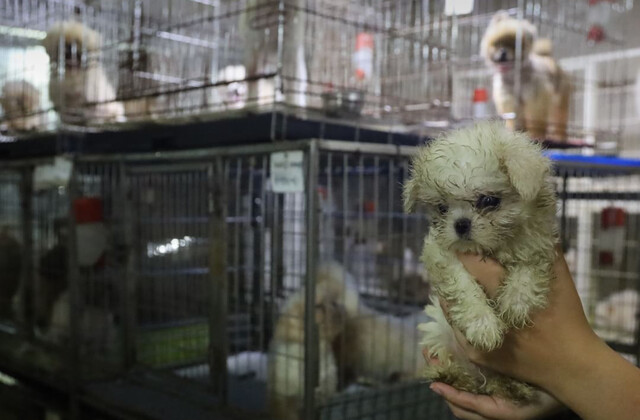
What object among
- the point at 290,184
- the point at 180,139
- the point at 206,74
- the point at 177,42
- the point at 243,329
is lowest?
the point at 243,329

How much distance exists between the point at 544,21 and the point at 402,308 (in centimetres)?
141

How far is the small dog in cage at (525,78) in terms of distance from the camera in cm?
244

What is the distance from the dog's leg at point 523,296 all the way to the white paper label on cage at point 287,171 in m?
0.77

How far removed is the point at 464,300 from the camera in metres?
0.89

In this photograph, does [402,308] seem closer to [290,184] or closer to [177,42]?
[290,184]

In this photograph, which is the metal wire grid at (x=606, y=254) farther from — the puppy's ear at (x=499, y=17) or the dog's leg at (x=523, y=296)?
the dog's leg at (x=523, y=296)

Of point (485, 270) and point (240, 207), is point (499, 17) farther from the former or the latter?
point (485, 270)

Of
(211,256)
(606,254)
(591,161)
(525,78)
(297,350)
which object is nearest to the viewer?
(297,350)

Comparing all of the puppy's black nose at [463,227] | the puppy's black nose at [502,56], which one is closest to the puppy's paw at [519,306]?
the puppy's black nose at [463,227]

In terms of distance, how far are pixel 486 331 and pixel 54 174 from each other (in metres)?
1.97

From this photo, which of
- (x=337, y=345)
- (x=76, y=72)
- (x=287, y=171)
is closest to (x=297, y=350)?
(x=337, y=345)

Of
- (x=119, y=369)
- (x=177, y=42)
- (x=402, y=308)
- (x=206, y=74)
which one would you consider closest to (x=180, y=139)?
(x=206, y=74)

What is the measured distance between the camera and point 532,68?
8.13 ft

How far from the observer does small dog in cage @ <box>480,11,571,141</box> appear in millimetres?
2439
